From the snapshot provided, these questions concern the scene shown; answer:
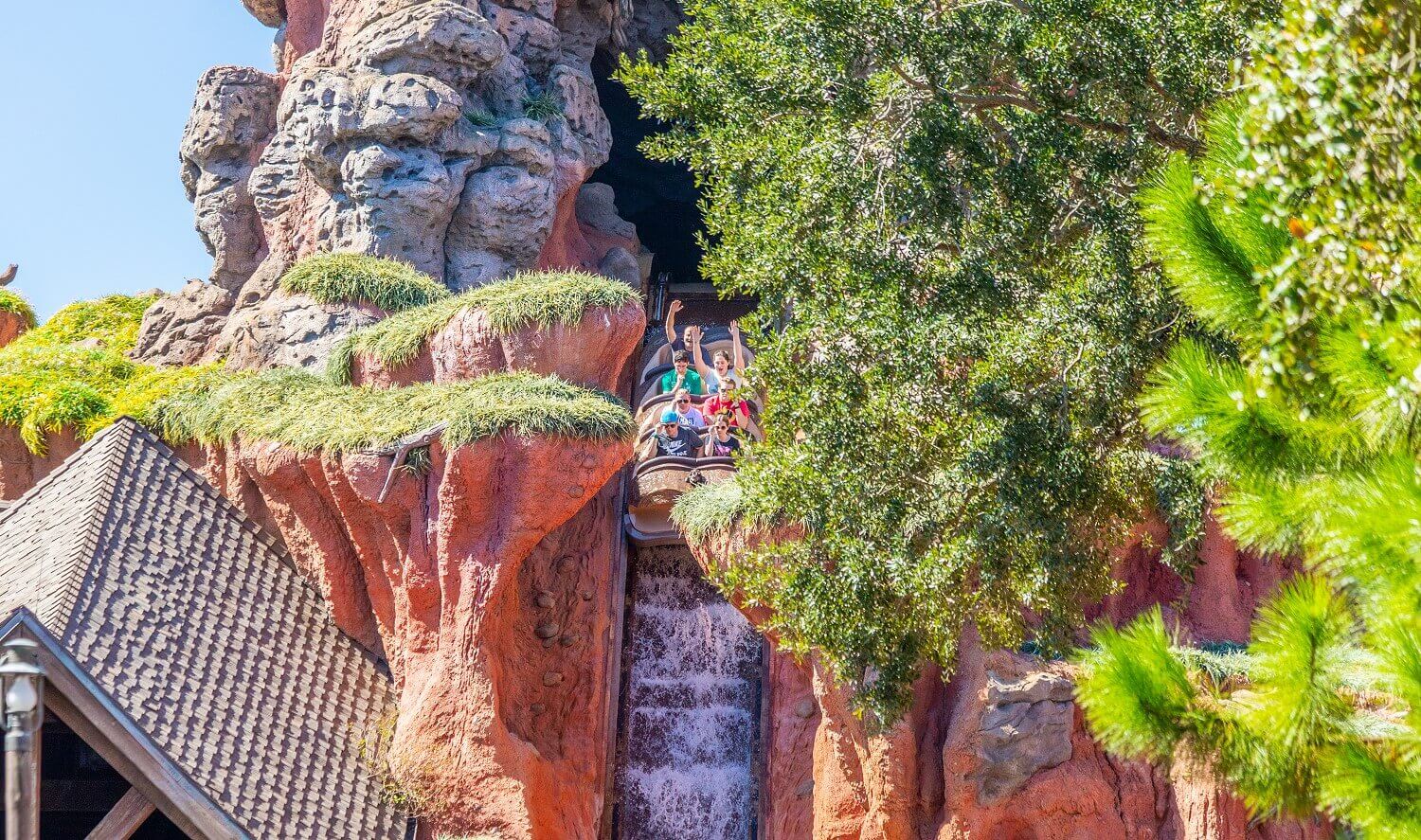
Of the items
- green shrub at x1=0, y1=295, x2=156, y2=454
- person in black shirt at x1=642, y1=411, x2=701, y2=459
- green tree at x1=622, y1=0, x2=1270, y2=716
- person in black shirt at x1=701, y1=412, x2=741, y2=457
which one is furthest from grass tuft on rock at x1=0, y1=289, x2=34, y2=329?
green tree at x1=622, y1=0, x2=1270, y2=716

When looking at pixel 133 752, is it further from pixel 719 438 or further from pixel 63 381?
pixel 719 438

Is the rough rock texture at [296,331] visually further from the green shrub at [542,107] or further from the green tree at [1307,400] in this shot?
the green tree at [1307,400]

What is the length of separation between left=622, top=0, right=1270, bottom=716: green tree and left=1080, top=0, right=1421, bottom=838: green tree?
9.88 ft

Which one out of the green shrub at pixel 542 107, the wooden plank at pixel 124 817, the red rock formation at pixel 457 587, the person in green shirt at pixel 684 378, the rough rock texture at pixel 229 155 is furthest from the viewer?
the rough rock texture at pixel 229 155

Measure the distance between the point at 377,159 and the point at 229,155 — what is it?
364 centimetres

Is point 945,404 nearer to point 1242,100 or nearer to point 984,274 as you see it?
point 984,274

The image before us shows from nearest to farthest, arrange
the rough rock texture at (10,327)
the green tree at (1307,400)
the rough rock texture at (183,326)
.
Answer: the green tree at (1307,400), the rough rock texture at (183,326), the rough rock texture at (10,327)

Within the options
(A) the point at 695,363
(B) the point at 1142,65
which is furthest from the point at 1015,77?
(A) the point at 695,363

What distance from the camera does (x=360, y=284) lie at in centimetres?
1700

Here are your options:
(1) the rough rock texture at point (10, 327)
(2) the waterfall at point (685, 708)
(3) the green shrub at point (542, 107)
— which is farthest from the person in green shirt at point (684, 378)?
(1) the rough rock texture at point (10, 327)

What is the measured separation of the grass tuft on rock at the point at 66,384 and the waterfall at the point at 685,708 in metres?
5.62

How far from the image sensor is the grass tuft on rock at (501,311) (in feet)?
49.5

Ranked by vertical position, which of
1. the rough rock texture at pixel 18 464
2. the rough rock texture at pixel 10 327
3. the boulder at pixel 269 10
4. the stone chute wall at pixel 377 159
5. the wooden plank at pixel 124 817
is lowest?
the wooden plank at pixel 124 817

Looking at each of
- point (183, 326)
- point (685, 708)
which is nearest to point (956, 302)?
point (685, 708)
